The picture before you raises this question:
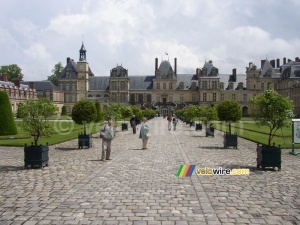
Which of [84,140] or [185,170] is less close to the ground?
[84,140]

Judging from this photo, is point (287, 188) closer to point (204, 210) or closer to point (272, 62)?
point (204, 210)

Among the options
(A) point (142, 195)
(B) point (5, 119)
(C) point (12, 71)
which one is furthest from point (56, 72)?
(A) point (142, 195)

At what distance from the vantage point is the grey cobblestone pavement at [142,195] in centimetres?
555

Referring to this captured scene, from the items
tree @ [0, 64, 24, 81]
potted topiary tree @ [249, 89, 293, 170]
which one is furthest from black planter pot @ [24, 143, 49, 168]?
tree @ [0, 64, 24, 81]

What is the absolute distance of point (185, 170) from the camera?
9.83 metres

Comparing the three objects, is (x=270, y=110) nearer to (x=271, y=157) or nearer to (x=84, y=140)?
(x=271, y=157)

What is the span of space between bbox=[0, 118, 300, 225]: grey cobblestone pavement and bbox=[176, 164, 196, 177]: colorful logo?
200 mm

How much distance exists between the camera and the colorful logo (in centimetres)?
923

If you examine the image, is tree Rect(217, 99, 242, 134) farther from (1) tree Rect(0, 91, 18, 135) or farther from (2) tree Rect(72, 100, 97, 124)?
(1) tree Rect(0, 91, 18, 135)

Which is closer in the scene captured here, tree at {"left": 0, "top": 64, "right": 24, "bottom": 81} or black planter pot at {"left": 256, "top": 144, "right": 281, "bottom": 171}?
black planter pot at {"left": 256, "top": 144, "right": 281, "bottom": 171}

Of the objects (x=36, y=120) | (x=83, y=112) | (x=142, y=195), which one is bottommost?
(x=142, y=195)

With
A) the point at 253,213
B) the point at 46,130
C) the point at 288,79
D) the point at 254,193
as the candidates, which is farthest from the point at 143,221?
the point at 288,79

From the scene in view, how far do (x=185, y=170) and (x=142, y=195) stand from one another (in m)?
3.12

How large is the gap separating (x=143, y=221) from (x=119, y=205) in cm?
96
